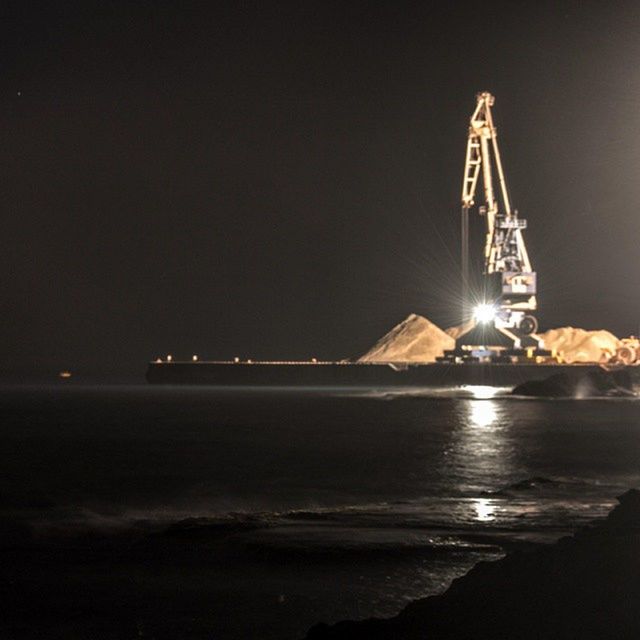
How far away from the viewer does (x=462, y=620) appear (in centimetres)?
1092

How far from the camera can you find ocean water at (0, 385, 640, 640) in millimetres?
14234

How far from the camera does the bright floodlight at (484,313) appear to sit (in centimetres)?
13575

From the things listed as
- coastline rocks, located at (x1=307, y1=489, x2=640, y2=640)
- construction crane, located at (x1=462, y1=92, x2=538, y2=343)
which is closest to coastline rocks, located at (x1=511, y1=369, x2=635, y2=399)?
construction crane, located at (x1=462, y1=92, x2=538, y2=343)

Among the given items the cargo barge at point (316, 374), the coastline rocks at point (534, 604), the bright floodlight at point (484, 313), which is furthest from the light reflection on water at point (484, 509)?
the cargo barge at point (316, 374)

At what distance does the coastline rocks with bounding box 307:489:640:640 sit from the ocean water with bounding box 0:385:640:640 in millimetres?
2042

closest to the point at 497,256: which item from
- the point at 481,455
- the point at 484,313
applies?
the point at 484,313

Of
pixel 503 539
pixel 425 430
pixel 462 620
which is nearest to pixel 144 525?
pixel 503 539

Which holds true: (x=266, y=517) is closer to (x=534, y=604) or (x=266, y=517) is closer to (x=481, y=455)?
(x=534, y=604)

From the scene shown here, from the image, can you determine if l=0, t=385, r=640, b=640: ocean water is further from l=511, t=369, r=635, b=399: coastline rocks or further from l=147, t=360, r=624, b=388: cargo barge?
l=147, t=360, r=624, b=388: cargo barge

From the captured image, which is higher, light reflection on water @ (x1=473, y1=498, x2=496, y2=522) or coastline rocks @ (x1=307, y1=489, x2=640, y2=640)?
coastline rocks @ (x1=307, y1=489, x2=640, y2=640)

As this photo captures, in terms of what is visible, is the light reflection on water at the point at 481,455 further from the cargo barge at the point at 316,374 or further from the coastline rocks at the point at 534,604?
the cargo barge at the point at 316,374

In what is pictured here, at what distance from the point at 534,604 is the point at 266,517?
11.5m

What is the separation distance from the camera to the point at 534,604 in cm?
1126

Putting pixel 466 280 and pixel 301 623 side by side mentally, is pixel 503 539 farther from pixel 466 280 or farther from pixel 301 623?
pixel 466 280
